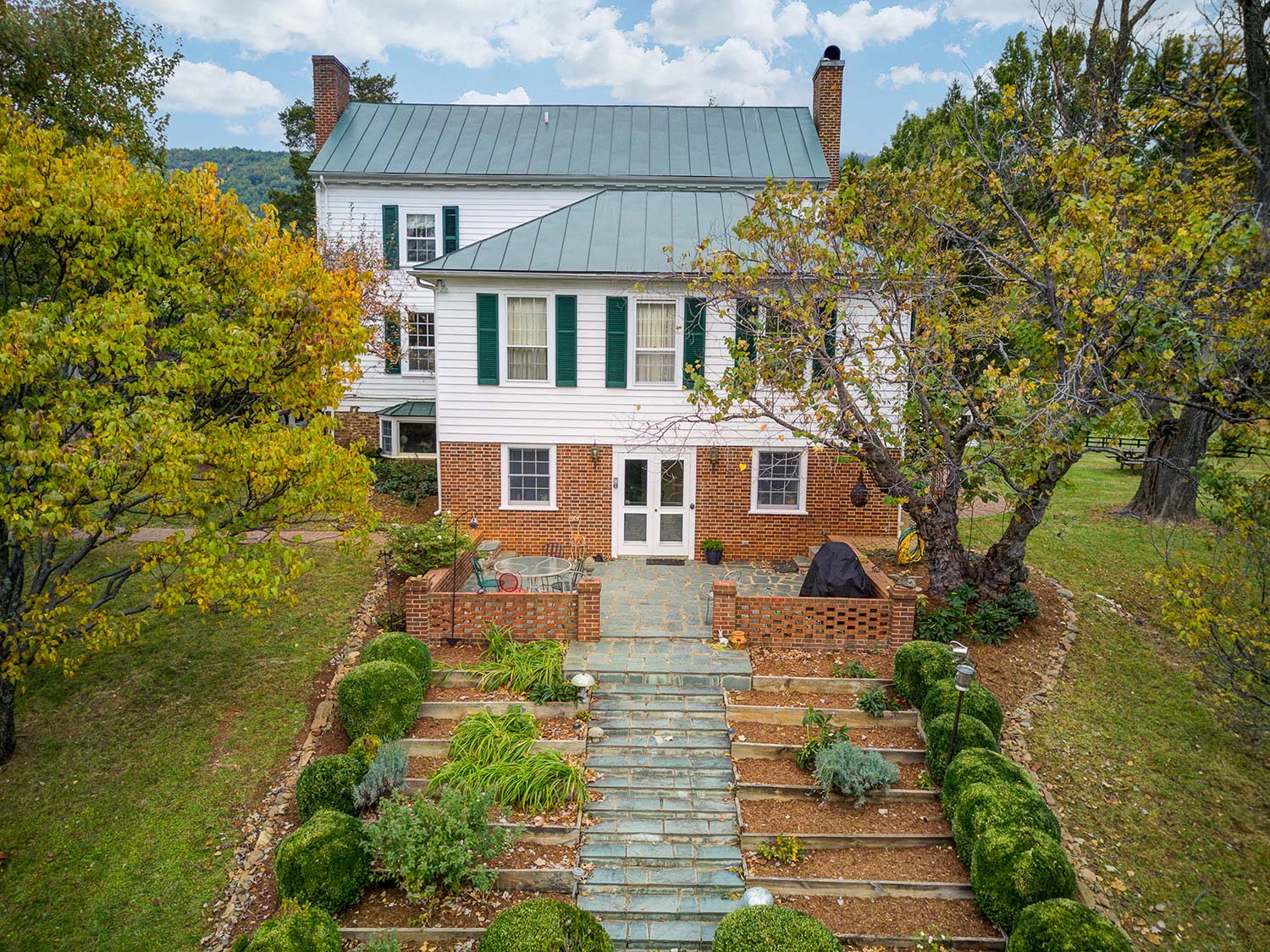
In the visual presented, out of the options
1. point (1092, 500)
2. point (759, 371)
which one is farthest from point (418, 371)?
point (1092, 500)

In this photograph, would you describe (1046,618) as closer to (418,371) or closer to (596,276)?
(596,276)

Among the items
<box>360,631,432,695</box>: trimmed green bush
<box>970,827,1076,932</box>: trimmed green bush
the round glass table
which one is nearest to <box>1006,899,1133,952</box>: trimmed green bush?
<box>970,827,1076,932</box>: trimmed green bush

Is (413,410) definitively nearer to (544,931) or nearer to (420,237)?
(420,237)

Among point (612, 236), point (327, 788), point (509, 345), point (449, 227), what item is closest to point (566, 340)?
point (509, 345)

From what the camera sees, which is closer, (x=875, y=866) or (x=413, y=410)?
(x=875, y=866)

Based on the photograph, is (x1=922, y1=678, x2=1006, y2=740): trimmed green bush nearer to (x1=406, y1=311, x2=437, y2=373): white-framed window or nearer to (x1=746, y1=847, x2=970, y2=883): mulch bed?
(x1=746, y1=847, x2=970, y2=883): mulch bed

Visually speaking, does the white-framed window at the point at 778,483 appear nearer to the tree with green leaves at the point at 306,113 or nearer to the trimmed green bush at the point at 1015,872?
the trimmed green bush at the point at 1015,872

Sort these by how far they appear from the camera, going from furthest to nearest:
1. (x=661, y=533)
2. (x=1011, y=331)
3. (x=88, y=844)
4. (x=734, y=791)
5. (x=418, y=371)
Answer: (x=418, y=371)
(x=661, y=533)
(x=1011, y=331)
(x=734, y=791)
(x=88, y=844)

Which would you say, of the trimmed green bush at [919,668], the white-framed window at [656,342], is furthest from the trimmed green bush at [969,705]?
the white-framed window at [656,342]
